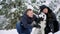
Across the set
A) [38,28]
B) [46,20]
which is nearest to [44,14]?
[46,20]

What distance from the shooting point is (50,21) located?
1637mm

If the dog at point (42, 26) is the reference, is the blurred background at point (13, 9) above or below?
above

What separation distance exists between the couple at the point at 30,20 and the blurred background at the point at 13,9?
5 centimetres

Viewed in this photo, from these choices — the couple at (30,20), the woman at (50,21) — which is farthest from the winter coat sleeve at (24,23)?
the woman at (50,21)

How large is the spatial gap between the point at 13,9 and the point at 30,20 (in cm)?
24

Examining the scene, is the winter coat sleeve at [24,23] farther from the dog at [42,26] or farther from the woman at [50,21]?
the woman at [50,21]

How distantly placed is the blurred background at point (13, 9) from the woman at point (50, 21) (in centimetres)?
5

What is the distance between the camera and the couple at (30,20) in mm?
1553

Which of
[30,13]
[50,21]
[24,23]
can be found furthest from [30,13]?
[50,21]

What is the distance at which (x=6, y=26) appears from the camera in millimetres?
1557

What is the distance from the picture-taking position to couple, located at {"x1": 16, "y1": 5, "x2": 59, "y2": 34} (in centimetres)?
155

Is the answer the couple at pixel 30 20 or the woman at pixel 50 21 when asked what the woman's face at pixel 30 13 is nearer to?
the couple at pixel 30 20

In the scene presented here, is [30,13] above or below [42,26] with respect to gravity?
above

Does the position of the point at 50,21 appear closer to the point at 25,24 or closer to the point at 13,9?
the point at 25,24
